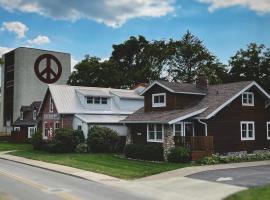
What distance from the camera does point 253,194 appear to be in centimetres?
1691

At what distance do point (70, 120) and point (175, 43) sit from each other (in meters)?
28.9

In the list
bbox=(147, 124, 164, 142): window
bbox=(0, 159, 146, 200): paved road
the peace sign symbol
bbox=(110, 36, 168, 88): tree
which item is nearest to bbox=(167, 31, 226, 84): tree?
bbox=(110, 36, 168, 88): tree

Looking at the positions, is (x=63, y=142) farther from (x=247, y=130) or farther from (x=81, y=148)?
(x=247, y=130)

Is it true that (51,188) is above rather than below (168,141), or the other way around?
below

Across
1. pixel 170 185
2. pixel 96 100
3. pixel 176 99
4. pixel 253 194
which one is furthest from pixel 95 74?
pixel 253 194

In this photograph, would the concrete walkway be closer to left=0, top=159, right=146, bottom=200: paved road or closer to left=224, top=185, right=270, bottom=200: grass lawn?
left=224, top=185, right=270, bottom=200: grass lawn

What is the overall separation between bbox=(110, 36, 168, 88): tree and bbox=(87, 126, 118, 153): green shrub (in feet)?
97.9

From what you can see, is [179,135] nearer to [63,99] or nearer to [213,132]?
[213,132]

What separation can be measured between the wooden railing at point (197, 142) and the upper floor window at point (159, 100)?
5.64 m

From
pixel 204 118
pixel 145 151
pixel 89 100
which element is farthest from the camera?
pixel 89 100

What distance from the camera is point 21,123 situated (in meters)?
64.3

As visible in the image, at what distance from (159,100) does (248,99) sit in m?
7.62

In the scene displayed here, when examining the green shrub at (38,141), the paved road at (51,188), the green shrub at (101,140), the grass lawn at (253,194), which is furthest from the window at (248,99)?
the green shrub at (38,141)

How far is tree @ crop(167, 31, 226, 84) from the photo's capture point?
67.4 meters
